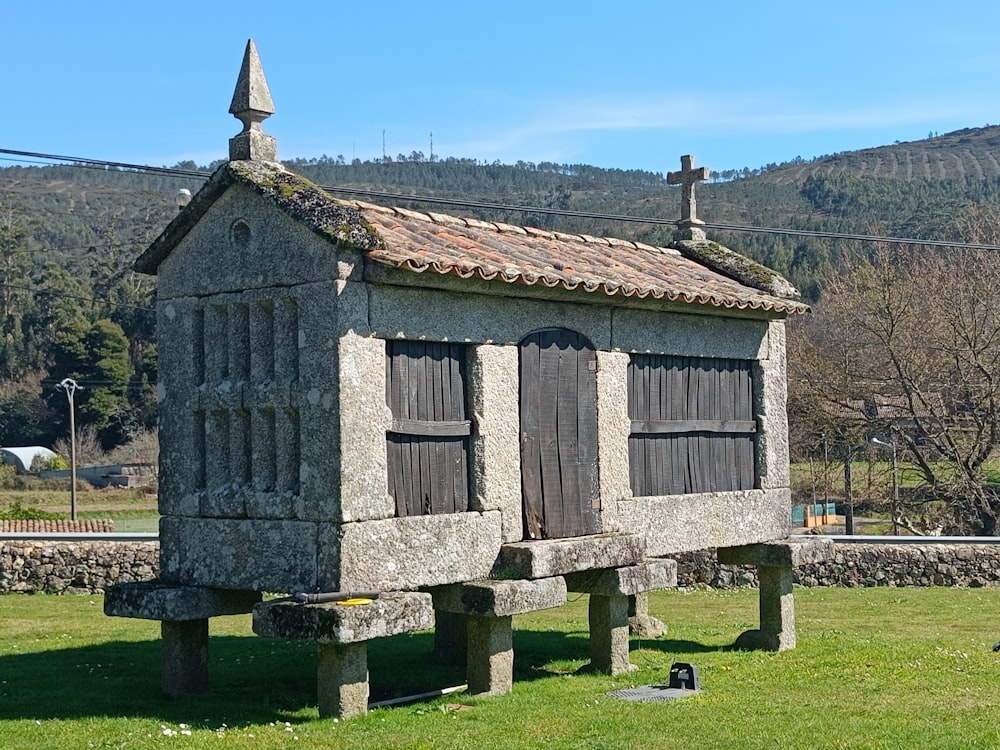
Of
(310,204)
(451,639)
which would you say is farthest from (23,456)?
(310,204)

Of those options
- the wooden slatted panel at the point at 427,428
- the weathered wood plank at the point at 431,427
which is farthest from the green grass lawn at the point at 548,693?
the weathered wood plank at the point at 431,427

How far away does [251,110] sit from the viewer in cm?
791

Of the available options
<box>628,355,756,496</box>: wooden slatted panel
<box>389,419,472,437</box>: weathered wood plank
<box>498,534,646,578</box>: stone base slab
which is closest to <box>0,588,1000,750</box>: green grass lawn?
<box>498,534,646,578</box>: stone base slab

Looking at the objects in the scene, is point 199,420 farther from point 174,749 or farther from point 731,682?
point 731,682

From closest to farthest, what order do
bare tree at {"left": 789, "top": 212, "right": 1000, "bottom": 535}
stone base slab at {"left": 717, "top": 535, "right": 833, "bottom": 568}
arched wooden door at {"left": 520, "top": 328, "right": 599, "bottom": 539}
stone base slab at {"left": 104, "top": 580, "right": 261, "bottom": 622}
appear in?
stone base slab at {"left": 104, "top": 580, "right": 261, "bottom": 622} < arched wooden door at {"left": 520, "top": 328, "right": 599, "bottom": 539} < stone base slab at {"left": 717, "top": 535, "right": 833, "bottom": 568} < bare tree at {"left": 789, "top": 212, "right": 1000, "bottom": 535}

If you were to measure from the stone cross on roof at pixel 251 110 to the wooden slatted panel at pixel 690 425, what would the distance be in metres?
3.21

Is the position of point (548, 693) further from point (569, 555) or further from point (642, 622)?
point (642, 622)

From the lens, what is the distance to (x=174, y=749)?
21.3 ft

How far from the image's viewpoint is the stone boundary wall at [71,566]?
52.4 ft

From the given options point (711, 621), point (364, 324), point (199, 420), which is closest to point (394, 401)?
point (364, 324)

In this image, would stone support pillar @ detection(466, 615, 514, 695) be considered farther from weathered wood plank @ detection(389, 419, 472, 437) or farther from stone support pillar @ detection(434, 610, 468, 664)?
stone support pillar @ detection(434, 610, 468, 664)

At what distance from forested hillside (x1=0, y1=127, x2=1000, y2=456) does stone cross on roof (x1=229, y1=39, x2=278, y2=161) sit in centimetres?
406

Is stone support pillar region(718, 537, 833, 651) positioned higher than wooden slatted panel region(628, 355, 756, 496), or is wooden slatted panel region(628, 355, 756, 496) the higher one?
wooden slatted panel region(628, 355, 756, 496)

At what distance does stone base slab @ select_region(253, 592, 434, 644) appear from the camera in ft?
22.0
